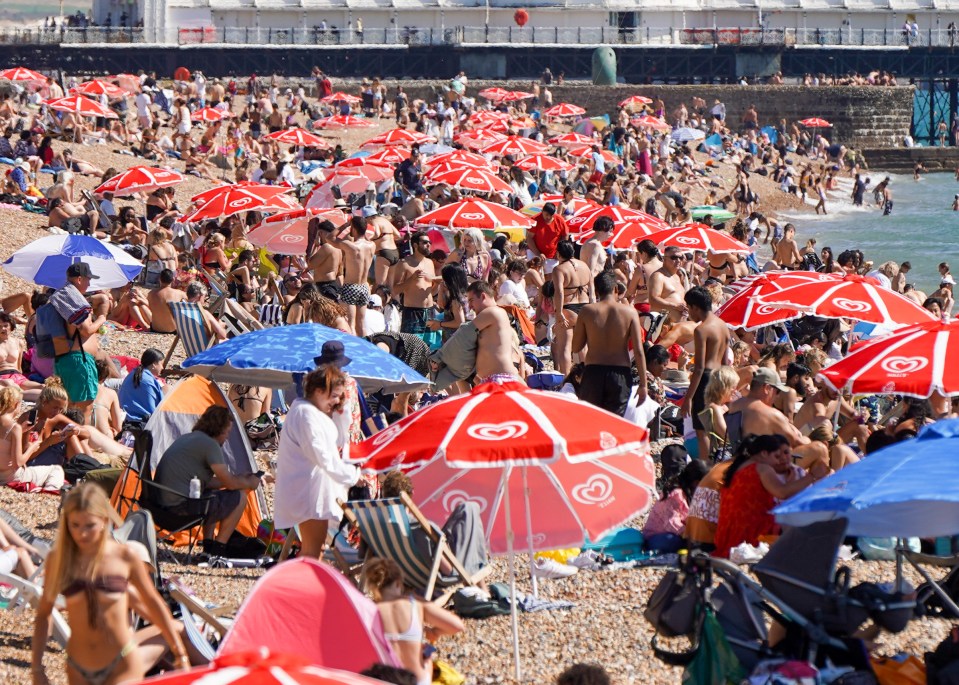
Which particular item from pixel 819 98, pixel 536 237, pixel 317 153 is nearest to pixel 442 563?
pixel 536 237

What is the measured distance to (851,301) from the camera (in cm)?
875

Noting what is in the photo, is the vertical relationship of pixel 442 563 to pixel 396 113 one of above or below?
below

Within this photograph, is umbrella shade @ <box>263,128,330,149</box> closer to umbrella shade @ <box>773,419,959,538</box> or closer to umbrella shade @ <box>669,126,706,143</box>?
umbrella shade @ <box>669,126,706,143</box>

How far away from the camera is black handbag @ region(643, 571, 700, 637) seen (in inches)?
182

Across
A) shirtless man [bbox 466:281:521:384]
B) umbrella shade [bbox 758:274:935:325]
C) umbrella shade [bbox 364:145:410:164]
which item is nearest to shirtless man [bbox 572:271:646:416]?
shirtless man [bbox 466:281:521:384]

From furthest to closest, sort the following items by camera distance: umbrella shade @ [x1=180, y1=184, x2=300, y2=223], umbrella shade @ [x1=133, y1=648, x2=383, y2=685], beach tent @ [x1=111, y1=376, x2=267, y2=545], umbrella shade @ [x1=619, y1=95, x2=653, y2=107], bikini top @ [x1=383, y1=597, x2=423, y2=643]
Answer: umbrella shade @ [x1=619, y1=95, x2=653, y2=107], umbrella shade @ [x1=180, y1=184, x2=300, y2=223], beach tent @ [x1=111, y1=376, x2=267, y2=545], bikini top @ [x1=383, y1=597, x2=423, y2=643], umbrella shade @ [x1=133, y1=648, x2=383, y2=685]

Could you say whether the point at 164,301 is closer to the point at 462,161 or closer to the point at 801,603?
the point at 462,161

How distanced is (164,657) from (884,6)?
5314 centimetres

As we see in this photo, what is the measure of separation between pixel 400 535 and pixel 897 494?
205 cm

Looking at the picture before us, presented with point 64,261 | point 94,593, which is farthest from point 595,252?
point 94,593

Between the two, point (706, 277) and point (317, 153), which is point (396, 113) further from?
point (706, 277)

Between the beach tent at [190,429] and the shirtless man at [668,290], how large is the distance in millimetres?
4819

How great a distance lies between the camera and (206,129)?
31.7m

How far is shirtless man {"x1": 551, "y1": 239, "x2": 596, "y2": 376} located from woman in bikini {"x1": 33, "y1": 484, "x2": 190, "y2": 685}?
6.47 meters
